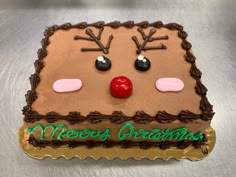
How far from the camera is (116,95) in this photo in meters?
2.24

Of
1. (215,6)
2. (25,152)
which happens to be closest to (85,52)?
(25,152)

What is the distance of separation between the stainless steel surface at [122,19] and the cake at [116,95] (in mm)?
163

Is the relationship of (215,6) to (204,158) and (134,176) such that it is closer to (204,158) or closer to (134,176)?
(204,158)

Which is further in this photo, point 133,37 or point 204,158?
point 133,37

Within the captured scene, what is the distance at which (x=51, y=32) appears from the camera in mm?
2738

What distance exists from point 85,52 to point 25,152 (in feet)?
3.05

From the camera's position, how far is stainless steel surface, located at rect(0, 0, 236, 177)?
242cm

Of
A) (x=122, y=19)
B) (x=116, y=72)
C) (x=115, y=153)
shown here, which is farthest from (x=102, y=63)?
(x=122, y=19)

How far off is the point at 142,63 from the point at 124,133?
562 millimetres

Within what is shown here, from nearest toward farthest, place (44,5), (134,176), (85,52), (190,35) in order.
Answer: (134,176), (85,52), (190,35), (44,5)

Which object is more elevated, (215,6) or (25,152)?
(215,6)

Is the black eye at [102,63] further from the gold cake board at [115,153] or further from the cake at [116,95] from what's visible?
the gold cake board at [115,153]

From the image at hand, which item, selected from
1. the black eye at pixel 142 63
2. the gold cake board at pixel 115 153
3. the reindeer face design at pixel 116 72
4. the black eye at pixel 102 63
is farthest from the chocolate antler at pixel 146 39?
the gold cake board at pixel 115 153

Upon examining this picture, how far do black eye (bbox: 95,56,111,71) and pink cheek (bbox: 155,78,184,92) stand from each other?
41 centimetres
